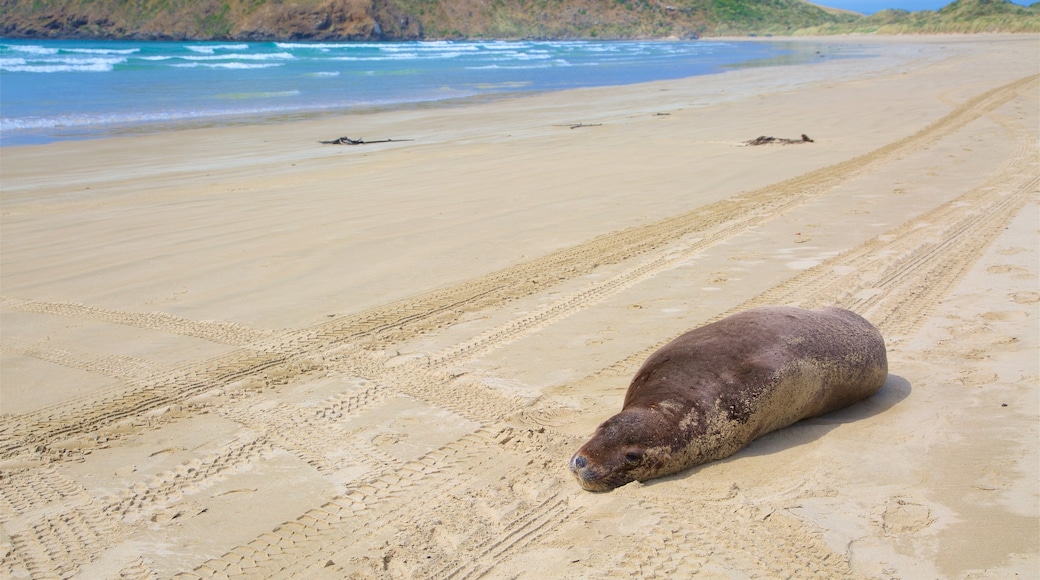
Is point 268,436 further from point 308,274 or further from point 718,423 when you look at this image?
point 308,274

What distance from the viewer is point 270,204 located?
10180mm

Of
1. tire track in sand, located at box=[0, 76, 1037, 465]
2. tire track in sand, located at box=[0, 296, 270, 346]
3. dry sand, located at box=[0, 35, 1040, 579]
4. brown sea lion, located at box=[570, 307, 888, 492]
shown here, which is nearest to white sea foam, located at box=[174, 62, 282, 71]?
dry sand, located at box=[0, 35, 1040, 579]

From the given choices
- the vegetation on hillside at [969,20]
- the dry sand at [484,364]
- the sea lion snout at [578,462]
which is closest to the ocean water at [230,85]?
the dry sand at [484,364]

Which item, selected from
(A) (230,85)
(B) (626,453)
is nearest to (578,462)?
(B) (626,453)

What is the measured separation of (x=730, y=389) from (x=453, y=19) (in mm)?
106687

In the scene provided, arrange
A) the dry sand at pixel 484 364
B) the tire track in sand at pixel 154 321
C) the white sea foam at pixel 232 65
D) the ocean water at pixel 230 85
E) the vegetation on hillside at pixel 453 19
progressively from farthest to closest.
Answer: the vegetation on hillside at pixel 453 19
the white sea foam at pixel 232 65
the ocean water at pixel 230 85
the tire track in sand at pixel 154 321
the dry sand at pixel 484 364

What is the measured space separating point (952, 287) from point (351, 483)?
199 inches

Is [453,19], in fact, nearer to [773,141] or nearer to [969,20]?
[969,20]

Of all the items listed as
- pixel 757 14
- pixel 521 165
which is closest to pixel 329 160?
pixel 521 165

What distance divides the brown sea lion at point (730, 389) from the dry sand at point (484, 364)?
0.39ft

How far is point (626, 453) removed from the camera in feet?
12.1

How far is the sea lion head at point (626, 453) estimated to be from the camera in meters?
3.68

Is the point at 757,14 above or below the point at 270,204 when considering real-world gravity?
above

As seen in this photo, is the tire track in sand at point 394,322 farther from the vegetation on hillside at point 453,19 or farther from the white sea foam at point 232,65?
the vegetation on hillside at point 453,19
